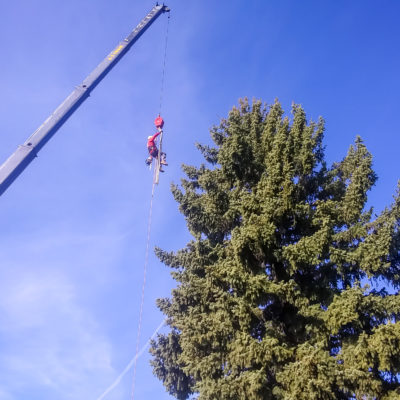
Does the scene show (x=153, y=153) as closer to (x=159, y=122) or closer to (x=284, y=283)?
(x=159, y=122)

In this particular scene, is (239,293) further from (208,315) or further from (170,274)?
(170,274)

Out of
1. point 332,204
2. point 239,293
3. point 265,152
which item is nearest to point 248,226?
point 239,293

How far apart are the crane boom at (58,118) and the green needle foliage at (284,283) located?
486 cm

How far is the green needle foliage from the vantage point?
7893 mm

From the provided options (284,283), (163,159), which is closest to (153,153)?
(163,159)

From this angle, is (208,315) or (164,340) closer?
(208,315)

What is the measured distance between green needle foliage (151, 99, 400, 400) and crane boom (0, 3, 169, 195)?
4.86 meters

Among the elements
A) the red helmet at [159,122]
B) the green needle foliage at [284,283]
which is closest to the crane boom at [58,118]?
the red helmet at [159,122]

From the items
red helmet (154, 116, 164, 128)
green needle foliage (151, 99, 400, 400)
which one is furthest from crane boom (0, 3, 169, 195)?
green needle foliage (151, 99, 400, 400)

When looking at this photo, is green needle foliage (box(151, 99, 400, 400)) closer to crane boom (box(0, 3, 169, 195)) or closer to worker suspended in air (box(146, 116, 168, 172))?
worker suspended in air (box(146, 116, 168, 172))

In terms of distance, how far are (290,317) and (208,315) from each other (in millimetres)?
2250

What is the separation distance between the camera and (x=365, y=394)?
768 centimetres

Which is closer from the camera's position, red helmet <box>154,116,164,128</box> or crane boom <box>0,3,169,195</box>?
crane boom <box>0,3,169,195</box>

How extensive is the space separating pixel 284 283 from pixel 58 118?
9.91 meters
